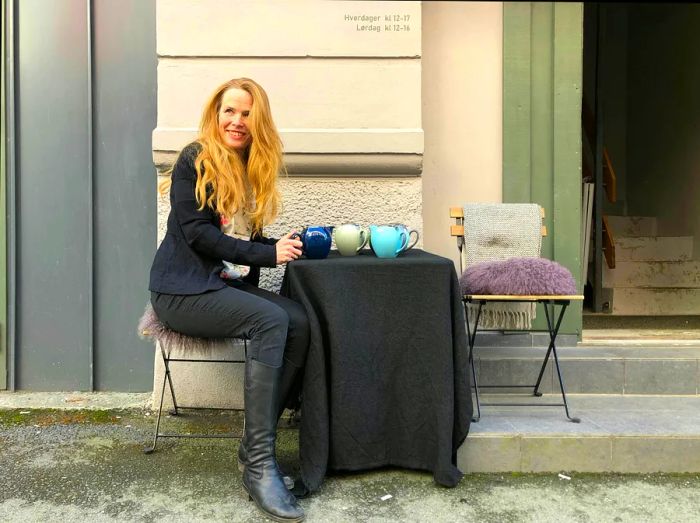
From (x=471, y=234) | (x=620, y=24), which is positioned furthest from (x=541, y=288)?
(x=620, y=24)

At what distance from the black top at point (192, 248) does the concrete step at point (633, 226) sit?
521 centimetres

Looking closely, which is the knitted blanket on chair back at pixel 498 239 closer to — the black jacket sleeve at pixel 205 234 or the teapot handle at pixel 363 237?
the teapot handle at pixel 363 237

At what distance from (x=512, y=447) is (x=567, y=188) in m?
1.68

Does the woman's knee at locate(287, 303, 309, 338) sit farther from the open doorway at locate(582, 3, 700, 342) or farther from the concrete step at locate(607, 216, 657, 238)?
the concrete step at locate(607, 216, 657, 238)

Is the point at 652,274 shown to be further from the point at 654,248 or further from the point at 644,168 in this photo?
the point at 644,168

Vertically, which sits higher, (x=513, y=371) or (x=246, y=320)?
(x=246, y=320)

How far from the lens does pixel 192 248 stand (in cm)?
223

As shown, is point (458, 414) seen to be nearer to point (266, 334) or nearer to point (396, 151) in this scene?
point (266, 334)

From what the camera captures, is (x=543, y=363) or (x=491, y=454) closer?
(x=491, y=454)

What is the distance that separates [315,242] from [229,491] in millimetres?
1057

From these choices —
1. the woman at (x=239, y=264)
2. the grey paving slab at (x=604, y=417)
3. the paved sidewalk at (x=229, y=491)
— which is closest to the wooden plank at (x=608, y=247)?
the grey paving slab at (x=604, y=417)

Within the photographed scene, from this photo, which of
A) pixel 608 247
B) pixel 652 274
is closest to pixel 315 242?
pixel 608 247

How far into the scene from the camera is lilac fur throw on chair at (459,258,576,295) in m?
2.56

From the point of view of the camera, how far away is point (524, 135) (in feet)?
11.2
